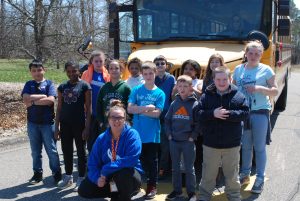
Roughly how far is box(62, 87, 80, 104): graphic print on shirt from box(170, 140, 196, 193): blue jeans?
1.40 m

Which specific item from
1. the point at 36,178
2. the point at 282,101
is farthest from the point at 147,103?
the point at 282,101

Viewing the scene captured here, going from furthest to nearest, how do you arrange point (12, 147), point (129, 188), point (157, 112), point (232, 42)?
1. point (12, 147)
2. point (232, 42)
3. point (157, 112)
4. point (129, 188)

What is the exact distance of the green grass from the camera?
10578 mm

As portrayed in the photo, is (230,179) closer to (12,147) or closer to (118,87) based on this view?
(118,87)

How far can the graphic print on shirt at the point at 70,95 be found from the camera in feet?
18.7

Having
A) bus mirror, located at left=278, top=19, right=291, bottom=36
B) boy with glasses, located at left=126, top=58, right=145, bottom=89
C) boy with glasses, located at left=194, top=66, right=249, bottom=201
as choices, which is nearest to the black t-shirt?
boy with glasses, located at left=126, top=58, right=145, bottom=89

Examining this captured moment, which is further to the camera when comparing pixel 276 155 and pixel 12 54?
pixel 12 54

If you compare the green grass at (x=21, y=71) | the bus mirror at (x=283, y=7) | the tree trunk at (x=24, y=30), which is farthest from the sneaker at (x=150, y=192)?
the green grass at (x=21, y=71)

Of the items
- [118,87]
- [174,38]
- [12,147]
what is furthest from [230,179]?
[12,147]

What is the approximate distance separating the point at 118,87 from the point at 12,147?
356 cm

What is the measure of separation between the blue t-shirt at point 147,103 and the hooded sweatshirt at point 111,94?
0.82 feet

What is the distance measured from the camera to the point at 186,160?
201 inches

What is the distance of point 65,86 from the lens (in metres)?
5.76

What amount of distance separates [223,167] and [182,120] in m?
0.70
